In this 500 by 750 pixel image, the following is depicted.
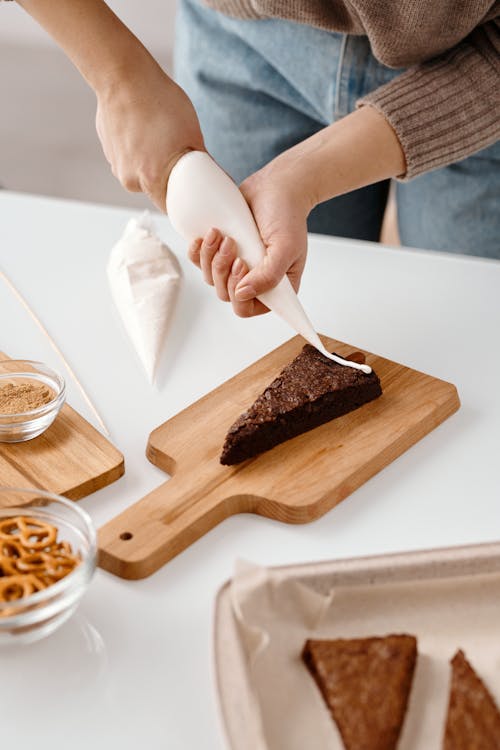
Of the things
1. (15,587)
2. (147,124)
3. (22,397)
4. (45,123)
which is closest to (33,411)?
(22,397)

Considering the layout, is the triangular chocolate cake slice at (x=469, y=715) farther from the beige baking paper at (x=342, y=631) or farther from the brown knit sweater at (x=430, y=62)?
the brown knit sweater at (x=430, y=62)

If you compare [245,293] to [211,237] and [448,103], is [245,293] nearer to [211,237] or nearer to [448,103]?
[211,237]

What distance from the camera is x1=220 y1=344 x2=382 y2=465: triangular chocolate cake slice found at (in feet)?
3.35

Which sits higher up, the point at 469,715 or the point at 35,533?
the point at 35,533

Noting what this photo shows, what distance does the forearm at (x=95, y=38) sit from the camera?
1.26 m

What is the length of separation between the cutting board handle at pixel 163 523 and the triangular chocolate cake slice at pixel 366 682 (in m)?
0.20

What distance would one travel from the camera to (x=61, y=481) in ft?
3.25

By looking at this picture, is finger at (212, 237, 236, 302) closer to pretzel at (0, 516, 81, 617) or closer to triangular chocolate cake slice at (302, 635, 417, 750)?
pretzel at (0, 516, 81, 617)

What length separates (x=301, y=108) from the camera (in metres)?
1.56

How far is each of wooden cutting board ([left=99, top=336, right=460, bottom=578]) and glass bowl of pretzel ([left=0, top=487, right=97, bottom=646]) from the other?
0.06 metres

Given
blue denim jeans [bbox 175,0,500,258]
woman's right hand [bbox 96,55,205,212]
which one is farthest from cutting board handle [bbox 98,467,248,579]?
blue denim jeans [bbox 175,0,500,258]

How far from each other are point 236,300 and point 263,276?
0.05m

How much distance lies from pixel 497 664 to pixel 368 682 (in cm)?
11

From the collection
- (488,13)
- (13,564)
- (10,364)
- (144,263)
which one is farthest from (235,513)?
(488,13)
